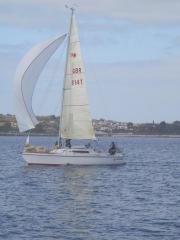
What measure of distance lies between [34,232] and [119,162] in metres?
30.5

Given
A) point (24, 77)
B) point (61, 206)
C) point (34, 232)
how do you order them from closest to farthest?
point (34, 232), point (61, 206), point (24, 77)

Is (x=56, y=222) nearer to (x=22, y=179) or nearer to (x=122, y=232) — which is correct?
(x=122, y=232)

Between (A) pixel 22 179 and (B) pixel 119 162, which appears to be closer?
(A) pixel 22 179

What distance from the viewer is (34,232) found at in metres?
24.7

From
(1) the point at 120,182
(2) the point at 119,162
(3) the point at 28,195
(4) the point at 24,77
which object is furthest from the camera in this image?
(2) the point at 119,162

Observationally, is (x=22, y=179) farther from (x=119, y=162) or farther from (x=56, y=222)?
(x=56, y=222)

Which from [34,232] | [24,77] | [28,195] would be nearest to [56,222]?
[34,232]

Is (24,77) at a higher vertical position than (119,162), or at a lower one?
higher

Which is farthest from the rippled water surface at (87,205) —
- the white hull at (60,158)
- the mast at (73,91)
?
the mast at (73,91)

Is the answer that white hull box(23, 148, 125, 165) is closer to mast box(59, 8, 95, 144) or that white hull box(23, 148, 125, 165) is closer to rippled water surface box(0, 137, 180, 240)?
rippled water surface box(0, 137, 180, 240)

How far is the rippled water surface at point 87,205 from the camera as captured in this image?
987 inches

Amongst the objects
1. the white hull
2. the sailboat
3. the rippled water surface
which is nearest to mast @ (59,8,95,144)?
the sailboat

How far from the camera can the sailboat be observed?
166ft

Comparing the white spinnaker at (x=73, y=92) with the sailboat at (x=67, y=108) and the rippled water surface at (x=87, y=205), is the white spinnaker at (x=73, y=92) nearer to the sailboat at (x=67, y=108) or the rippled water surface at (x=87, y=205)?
the sailboat at (x=67, y=108)
